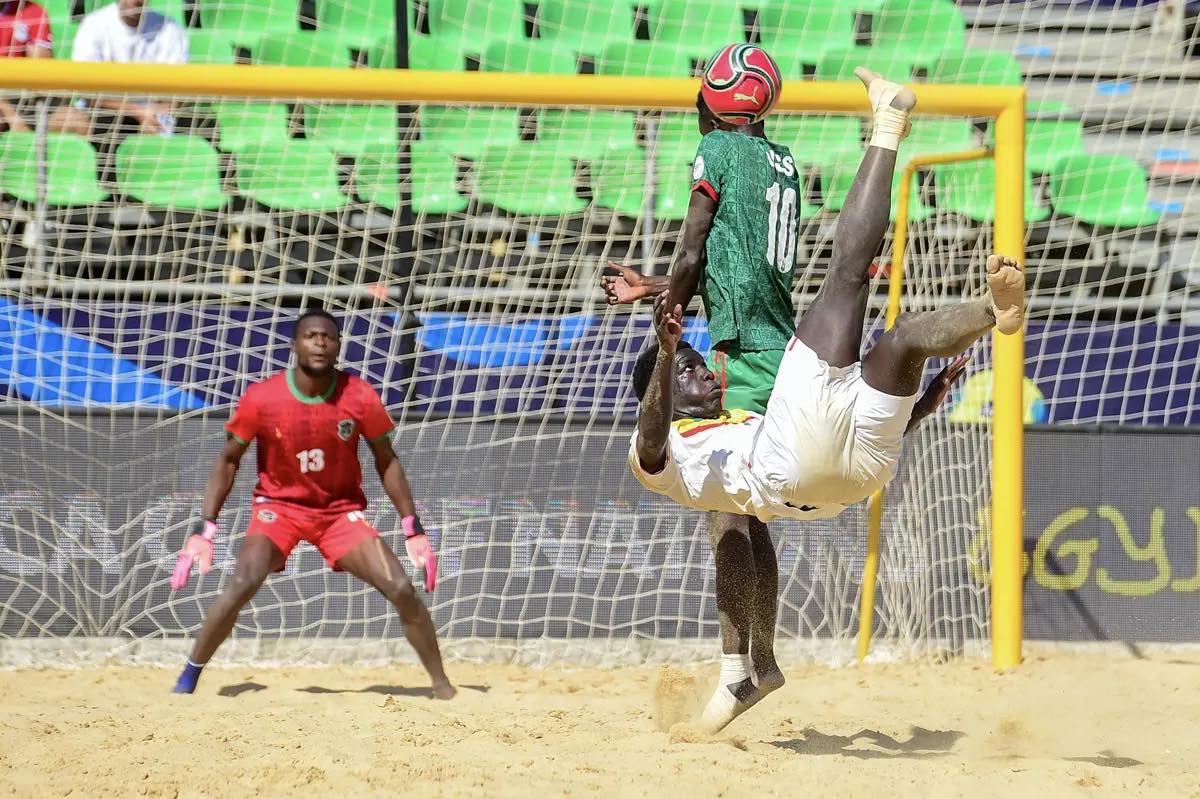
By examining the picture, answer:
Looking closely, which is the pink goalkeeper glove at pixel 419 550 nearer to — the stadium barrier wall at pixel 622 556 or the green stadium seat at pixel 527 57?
the stadium barrier wall at pixel 622 556

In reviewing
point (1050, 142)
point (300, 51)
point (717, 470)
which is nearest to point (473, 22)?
point (300, 51)

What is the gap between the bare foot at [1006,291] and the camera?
3842 mm

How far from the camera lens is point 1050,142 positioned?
9.26m

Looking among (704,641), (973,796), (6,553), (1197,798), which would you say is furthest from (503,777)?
(6,553)

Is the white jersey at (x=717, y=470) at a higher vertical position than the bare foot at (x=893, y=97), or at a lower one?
lower

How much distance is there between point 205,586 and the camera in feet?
25.5

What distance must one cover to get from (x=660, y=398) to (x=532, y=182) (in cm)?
432

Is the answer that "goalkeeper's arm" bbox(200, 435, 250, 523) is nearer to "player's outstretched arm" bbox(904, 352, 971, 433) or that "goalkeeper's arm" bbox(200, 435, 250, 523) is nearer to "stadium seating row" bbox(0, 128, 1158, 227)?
"stadium seating row" bbox(0, 128, 1158, 227)

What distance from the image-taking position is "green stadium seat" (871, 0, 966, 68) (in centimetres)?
909

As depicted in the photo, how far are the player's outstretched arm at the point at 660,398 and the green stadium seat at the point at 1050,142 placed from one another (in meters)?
5.57

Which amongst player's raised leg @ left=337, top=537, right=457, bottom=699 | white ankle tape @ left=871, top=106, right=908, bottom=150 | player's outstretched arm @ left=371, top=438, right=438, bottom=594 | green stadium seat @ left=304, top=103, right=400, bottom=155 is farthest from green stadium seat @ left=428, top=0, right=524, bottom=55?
white ankle tape @ left=871, top=106, right=908, bottom=150

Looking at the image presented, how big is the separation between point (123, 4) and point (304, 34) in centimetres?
123

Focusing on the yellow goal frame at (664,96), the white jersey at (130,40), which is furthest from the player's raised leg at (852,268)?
the white jersey at (130,40)

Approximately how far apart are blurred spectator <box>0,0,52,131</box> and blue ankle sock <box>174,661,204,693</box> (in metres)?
4.73
